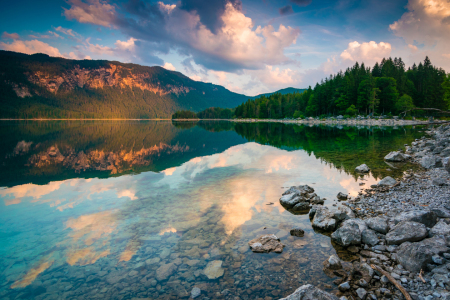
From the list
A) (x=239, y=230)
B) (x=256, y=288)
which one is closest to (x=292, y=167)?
(x=239, y=230)

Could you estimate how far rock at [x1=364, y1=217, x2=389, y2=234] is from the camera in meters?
7.25

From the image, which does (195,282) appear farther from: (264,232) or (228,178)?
(228,178)

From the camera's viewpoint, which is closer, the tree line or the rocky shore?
the rocky shore

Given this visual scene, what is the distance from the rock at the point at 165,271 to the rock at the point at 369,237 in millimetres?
6183

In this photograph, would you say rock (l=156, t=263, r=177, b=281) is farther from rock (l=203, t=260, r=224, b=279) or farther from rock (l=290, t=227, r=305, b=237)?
rock (l=290, t=227, r=305, b=237)

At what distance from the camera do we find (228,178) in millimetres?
15617

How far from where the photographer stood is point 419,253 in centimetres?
534

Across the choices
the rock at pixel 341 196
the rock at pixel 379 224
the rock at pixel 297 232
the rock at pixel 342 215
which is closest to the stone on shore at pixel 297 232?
the rock at pixel 297 232

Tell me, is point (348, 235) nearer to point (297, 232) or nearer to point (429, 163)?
point (297, 232)

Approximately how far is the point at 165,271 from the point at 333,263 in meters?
4.76

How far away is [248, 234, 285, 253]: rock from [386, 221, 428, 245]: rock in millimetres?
3365

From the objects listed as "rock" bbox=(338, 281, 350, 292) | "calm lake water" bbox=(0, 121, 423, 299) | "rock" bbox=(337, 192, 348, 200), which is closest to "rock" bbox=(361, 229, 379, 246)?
"calm lake water" bbox=(0, 121, 423, 299)

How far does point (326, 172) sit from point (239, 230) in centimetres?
1087

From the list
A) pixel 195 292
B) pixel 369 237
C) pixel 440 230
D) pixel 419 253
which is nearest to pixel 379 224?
pixel 369 237
